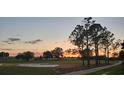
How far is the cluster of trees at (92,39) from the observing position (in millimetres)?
6770

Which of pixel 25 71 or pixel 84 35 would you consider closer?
pixel 25 71

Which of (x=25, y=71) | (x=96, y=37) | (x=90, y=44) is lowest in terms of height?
(x=25, y=71)

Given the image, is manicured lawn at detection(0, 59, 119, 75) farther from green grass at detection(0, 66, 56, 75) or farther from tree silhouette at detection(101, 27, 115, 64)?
tree silhouette at detection(101, 27, 115, 64)

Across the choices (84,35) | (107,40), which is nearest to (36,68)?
(84,35)

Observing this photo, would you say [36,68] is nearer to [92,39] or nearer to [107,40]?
[92,39]

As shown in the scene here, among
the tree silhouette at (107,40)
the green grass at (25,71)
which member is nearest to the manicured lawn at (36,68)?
the green grass at (25,71)

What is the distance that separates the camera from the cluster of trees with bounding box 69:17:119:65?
6.77 m

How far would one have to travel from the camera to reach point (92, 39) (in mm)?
6875

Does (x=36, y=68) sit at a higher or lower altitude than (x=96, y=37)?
lower

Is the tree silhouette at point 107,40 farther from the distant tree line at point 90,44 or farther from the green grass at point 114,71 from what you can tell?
the green grass at point 114,71

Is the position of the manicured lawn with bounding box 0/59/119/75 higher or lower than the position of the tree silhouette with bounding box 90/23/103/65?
lower

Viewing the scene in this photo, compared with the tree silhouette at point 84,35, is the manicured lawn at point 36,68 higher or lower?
lower

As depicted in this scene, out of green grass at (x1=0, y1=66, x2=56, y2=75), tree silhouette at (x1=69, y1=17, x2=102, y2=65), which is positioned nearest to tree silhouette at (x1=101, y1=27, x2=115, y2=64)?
tree silhouette at (x1=69, y1=17, x2=102, y2=65)
